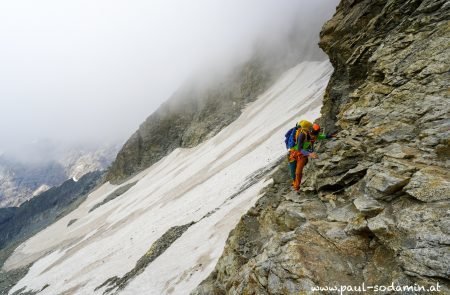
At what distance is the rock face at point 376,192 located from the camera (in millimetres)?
7312

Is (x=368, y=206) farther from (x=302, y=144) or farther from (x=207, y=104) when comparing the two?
(x=207, y=104)

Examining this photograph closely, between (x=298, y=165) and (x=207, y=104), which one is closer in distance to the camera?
(x=298, y=165)

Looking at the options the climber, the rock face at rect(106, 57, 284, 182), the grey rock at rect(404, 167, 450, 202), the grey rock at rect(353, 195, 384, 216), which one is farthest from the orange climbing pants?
the rock face at rect(106, 57, 284, 182)

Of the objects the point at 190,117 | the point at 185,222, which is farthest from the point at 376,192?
the point at 190,117

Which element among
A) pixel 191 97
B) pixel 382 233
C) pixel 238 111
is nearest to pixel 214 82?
pixel 191 97

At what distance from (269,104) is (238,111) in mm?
11711

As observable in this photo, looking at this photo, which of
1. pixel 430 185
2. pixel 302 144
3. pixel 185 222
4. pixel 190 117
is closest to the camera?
pixel 430 185

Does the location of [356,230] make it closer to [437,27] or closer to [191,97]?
[437,27]

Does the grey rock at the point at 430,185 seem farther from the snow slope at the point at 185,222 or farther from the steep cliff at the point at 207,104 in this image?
the steep cliff at the point at 207,104

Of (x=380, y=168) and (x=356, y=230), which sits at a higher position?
(x=380, y=168)

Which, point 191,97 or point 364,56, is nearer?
point 364,56

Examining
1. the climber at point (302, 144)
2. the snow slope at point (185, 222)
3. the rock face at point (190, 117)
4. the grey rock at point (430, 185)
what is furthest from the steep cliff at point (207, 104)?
the grey rock at point (430, 185)

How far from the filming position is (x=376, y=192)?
8.52m

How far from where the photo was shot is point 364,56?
1355 centimetres
